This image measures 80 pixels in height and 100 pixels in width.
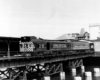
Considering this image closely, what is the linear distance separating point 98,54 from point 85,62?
6753mm

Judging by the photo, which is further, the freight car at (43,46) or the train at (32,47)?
the freight car at (43,46)

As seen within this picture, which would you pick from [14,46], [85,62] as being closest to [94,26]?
[85,62]

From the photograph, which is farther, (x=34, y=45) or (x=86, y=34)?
(x=86, y=34)

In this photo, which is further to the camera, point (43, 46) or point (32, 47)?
point (43, 46)

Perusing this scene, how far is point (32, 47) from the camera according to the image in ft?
133

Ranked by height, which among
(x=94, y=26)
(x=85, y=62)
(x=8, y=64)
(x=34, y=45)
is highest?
(x=94, y=26)

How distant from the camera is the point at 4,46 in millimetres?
49375

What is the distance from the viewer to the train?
4012 centimetres

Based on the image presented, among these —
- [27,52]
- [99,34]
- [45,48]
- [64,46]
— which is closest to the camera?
[27,52]

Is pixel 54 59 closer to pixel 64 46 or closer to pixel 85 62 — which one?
pixel 64 46

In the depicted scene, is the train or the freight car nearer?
the train

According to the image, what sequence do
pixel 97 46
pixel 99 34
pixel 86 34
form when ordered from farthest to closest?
pixel 86 34, pixel 99 34, pixel 97 46

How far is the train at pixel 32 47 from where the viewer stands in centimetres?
4012

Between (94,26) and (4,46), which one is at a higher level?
(94,26)
